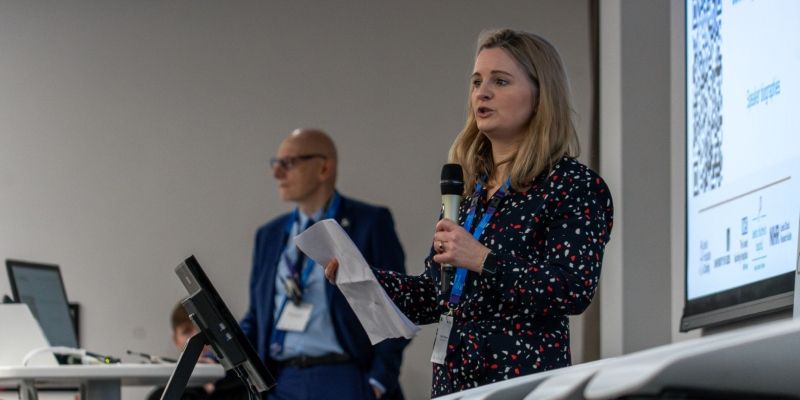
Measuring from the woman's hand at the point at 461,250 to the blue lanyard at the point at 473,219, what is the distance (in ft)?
0.36

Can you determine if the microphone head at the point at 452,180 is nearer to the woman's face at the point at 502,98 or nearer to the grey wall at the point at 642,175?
the woman's face at the point at 502,98

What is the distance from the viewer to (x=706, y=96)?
10.4ft

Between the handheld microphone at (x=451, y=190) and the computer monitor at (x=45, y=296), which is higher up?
the handheld microphone at (x=451, y=190)

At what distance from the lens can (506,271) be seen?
191 centimetres

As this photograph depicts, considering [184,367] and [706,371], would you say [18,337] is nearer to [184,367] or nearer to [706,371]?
[184,367]

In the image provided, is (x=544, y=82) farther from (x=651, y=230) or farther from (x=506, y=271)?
(x=651, y=230)

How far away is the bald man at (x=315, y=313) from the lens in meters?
4.02

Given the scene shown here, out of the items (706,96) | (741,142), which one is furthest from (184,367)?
(706,96)

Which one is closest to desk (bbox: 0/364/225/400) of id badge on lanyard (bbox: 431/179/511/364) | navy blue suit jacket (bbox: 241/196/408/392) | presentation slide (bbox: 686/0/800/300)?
navy blue suit jacket (bbox: 241/196/408/392)

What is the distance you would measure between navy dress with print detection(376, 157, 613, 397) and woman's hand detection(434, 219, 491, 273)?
36 mm

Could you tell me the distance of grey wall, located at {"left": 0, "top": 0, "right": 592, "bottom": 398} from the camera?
6.62 meters

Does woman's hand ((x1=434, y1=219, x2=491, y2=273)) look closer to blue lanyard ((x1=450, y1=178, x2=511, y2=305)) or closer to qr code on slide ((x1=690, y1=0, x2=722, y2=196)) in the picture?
blue lanyard ((x1=450, y1=178, x2=511, y2=305))

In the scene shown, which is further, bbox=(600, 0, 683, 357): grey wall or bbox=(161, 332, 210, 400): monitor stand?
bbox=(600, 0, 683, 357): grey wall

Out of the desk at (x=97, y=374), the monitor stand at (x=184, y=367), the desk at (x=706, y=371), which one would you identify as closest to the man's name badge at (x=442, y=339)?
the monitor stand at (x=184, y=367)
